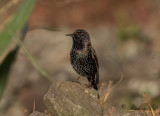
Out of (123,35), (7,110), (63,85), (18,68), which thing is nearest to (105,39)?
(123,35)

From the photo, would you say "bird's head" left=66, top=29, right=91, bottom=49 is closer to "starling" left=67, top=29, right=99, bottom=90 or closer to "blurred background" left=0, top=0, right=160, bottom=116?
"starling" left=67, top=29, right=99, bottom=90

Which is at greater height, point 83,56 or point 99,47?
point 83,56

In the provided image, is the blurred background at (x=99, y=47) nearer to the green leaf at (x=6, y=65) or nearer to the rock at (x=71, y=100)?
the green leaf at (x=6, y=65)

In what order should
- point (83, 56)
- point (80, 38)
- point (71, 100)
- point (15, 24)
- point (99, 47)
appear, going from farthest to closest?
point (99, 47), point (83, 56), point (80, 38), point (15, 24), point (71, 100)

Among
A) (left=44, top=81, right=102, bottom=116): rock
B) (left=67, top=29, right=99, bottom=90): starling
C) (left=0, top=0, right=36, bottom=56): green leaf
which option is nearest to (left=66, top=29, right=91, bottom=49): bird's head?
(left=67, top=29, right=99, bottom=90): starling

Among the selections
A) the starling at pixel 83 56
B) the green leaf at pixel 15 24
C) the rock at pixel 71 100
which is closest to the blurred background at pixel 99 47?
the starling at pixel 83 56

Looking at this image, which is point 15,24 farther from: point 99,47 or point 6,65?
point 99,47

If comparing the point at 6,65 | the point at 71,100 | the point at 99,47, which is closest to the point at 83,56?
the point at 6,65
